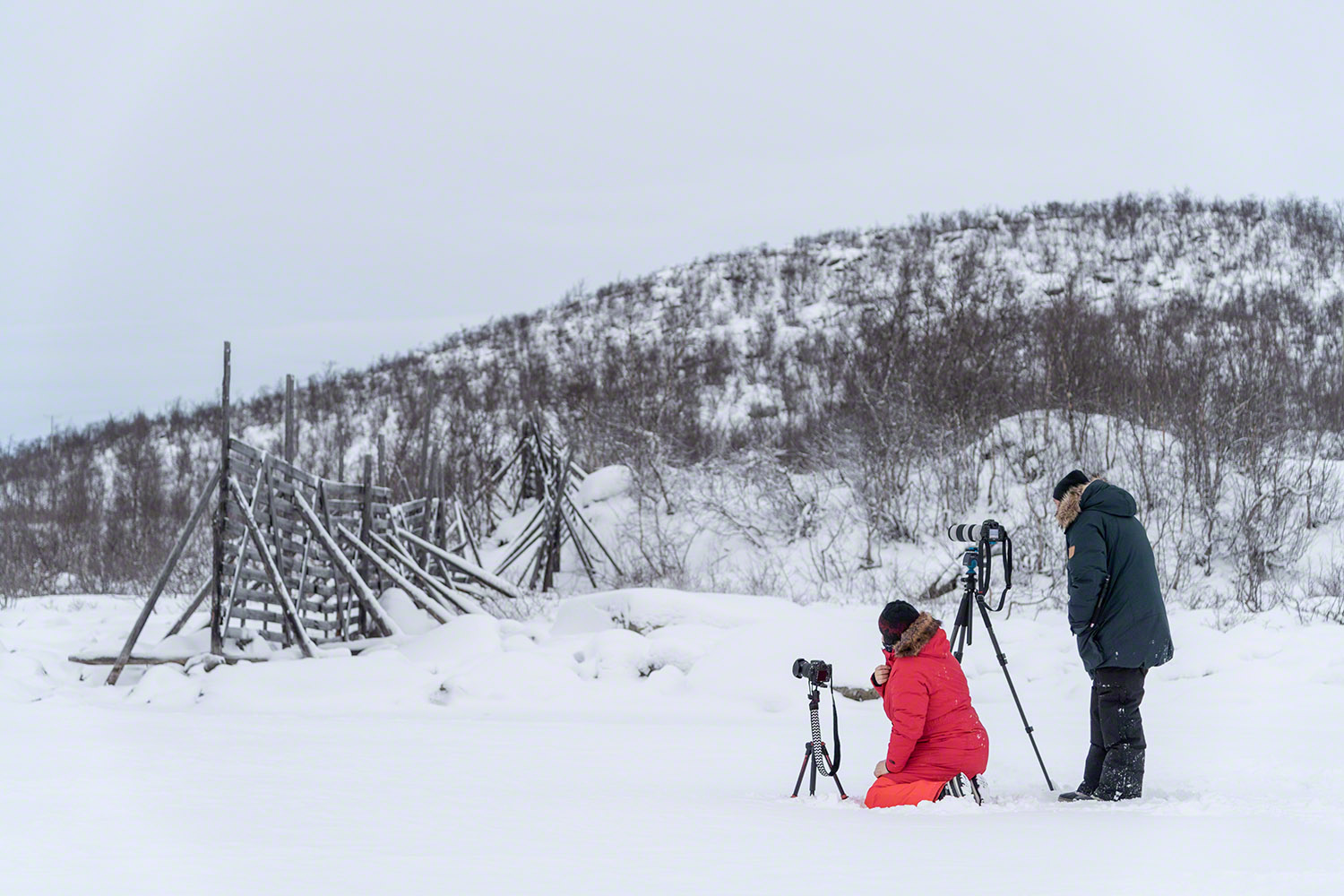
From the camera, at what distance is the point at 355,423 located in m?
51.2

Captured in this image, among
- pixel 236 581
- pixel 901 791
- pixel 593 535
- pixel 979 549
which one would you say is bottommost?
pixel 901 791

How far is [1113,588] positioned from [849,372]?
956 inches

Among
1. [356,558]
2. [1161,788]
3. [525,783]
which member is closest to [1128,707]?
[1161,788]

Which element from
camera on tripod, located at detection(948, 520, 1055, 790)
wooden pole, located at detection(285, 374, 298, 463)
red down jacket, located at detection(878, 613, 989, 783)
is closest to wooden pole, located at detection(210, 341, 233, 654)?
wooden pole, located at detection(285, 374, 298, 463)

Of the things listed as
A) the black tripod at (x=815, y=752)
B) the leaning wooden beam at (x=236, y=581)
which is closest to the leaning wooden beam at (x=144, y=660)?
the leaning wooden beam at (x=236, y=581)

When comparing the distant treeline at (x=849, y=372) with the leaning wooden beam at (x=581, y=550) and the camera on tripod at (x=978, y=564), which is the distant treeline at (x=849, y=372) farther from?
the camera on tripod at (x=978, y=564)

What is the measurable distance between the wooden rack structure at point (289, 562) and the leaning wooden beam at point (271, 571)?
0.04 feet

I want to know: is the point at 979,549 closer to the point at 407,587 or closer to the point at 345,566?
the point at 345,566

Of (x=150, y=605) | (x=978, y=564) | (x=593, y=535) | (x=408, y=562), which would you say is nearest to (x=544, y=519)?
(x=593, y=535)

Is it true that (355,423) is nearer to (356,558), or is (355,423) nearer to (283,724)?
(356,558)

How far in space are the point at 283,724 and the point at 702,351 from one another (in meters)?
39.6

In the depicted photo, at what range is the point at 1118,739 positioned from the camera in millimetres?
5082

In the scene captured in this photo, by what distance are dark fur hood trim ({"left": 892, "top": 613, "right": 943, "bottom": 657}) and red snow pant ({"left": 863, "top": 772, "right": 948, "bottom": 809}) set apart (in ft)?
2.05

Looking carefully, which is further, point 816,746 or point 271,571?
point 271,571
